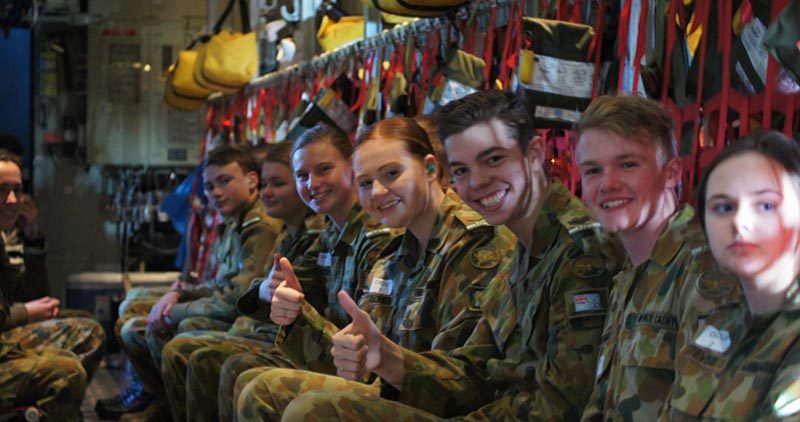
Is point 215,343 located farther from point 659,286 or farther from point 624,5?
point 659,286

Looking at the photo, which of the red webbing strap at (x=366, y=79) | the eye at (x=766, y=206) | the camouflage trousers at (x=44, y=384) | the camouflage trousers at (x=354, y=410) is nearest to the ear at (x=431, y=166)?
the camouflage trousers at (x=354, y=410)

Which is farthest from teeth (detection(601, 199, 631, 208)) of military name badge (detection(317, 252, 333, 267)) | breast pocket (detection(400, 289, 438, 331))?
military name badge (detection(317, 252, 333, 267))

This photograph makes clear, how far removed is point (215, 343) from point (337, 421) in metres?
2.00

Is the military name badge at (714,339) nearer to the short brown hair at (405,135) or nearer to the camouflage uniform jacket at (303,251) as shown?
the short brown hair at (405,135)

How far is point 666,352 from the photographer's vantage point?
95.8 inches

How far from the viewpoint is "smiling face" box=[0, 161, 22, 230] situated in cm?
554

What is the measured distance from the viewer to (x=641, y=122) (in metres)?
2.67

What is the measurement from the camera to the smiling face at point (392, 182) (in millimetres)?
3717

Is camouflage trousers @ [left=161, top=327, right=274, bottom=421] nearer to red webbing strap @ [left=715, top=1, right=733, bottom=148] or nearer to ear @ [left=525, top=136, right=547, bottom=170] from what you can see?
ear @ [left=525, top=136, right=547, bottom=170]

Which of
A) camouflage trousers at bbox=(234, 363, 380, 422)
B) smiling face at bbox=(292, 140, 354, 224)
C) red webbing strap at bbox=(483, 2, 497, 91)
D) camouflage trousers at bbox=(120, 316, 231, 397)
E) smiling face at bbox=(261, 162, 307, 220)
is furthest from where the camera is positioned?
camouflage trousers at bbox=(120, 316, 231, 397)

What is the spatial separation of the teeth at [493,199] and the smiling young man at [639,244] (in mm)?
398

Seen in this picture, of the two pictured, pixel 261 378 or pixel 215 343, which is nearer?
pixel 261 378

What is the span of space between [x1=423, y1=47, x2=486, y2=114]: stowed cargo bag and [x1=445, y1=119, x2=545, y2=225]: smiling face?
44.8 inches

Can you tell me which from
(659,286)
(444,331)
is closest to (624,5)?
(444,331)
